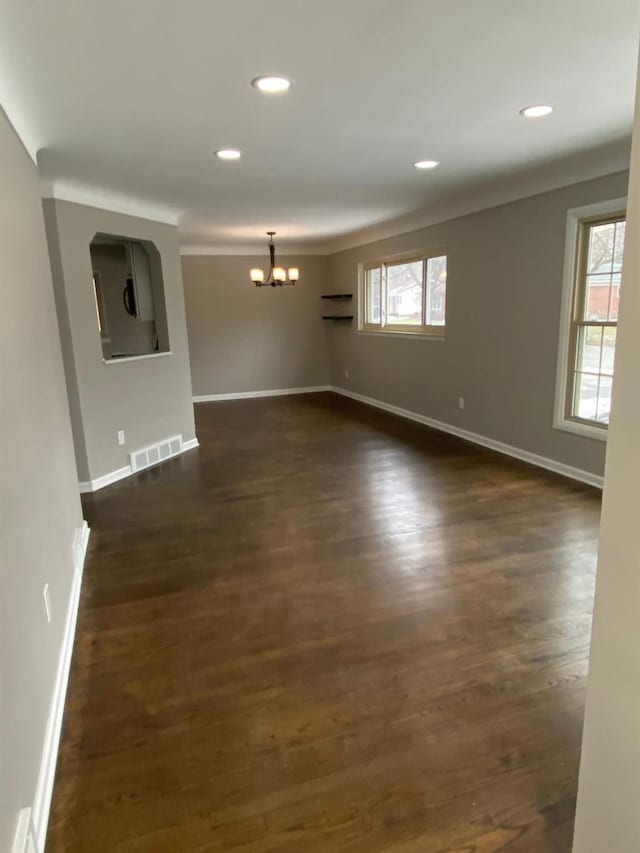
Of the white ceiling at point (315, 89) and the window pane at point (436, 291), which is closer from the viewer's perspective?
the white ceiling at point (315, 89)

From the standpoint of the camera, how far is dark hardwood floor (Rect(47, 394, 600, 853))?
1.55 meters

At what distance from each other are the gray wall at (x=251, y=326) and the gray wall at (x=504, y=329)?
251 centimetres

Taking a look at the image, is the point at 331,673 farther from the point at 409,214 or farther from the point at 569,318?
the point at 409,214

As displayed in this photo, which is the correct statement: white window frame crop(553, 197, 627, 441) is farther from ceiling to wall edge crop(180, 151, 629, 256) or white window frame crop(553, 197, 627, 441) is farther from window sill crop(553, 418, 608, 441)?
ceiling to wall edge crop(180, 151, 629, 256)

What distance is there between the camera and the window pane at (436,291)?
5996 mm

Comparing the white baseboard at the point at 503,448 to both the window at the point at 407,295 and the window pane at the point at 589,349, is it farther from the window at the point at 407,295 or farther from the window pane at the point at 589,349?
the window at the point at 407,295

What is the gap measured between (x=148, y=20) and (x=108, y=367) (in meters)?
3.26

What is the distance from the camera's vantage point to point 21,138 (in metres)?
2.66

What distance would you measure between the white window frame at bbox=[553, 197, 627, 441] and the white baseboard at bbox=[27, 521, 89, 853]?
3.77 meters

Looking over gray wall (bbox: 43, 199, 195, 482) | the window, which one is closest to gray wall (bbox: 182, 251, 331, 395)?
the window

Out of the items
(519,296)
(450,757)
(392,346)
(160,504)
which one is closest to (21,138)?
(160,504)

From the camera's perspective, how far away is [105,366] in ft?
15.1

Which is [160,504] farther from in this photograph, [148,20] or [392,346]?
[392,346]

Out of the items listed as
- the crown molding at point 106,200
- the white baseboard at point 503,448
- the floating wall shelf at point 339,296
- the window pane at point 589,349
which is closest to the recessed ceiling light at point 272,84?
the crown molding at point 106,200
